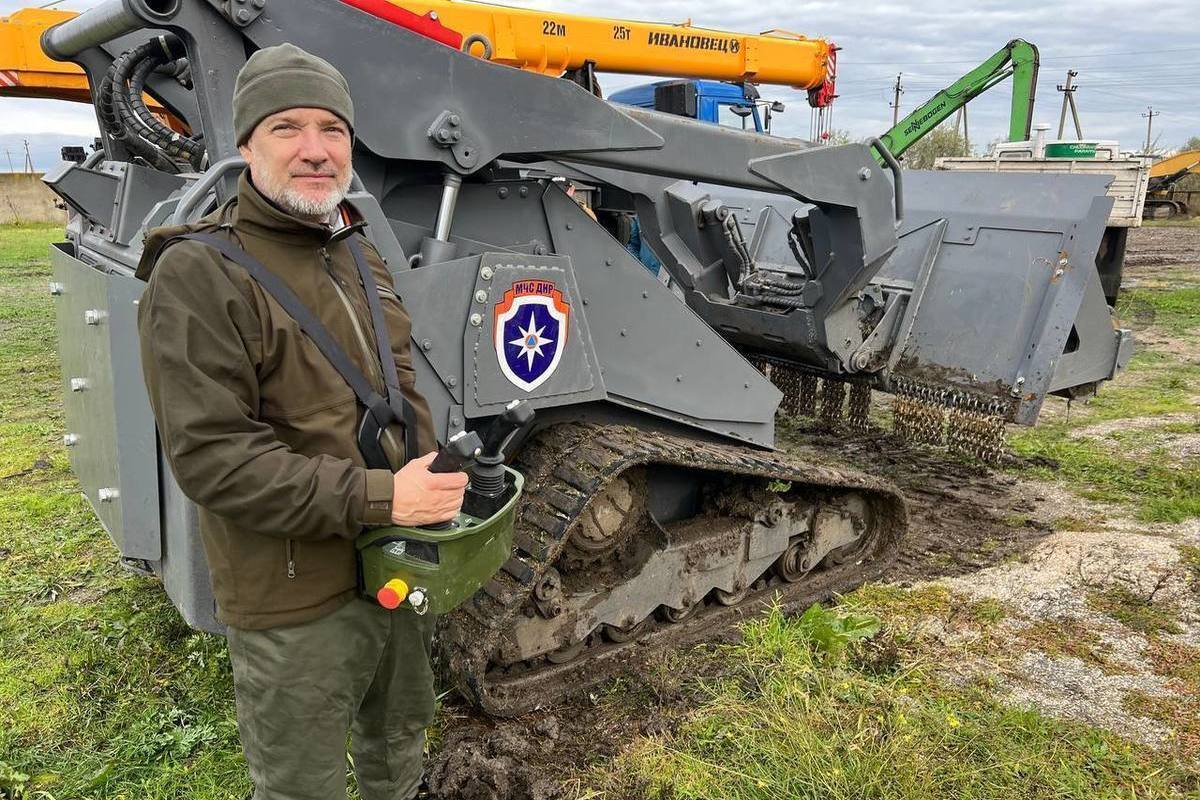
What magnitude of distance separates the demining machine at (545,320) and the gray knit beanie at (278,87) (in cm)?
75

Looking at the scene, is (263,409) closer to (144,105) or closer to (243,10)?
(243,10)

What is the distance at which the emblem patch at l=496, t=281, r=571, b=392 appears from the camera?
314 centimetres

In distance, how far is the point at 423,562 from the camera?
6.94ft

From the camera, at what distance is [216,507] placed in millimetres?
1904

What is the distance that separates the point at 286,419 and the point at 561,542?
4.65 feet

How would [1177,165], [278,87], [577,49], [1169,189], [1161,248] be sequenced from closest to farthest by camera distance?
[278,87], [577,49], [1161,248], [1169,189], [1177,165]

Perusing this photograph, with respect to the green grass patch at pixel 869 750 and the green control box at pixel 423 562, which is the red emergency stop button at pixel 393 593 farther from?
the green grass patch at pixel 869 750

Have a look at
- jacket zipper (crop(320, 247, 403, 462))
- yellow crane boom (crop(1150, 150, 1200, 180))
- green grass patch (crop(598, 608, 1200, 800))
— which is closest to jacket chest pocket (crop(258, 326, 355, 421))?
jacket zipper (crop(320, 247, 403, 462))

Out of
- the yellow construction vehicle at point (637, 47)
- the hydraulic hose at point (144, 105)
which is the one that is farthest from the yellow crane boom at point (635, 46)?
the hydraulic hose at point (144, 105)

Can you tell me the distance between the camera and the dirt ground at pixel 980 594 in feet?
Answer: 10.5

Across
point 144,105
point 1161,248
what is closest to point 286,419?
point 144,105

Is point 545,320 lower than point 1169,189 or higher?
lower

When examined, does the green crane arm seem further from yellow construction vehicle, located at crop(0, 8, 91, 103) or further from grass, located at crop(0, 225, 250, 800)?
grass, located at crop(0, 225, 250, 800)

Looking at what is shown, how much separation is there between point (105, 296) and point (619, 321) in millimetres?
1768
